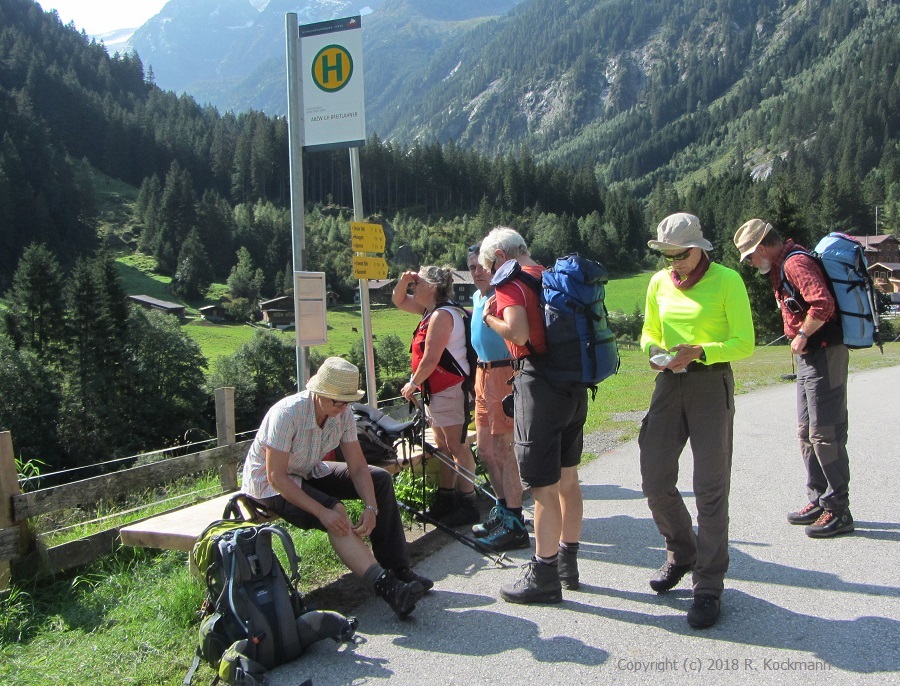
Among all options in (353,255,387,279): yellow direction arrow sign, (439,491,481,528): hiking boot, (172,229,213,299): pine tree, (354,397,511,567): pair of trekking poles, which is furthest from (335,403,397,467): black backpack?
(172,229,213,299): pine tree

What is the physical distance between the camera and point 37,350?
58.1m

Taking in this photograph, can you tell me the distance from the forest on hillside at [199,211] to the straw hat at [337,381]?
138ft

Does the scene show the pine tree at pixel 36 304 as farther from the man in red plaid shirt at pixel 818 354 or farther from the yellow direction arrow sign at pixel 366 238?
the man in red plaid shirt at pixel 818 354

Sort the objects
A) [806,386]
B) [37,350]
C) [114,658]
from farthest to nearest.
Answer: [37,350] < [806,386] < [114,658]

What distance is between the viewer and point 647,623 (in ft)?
12.4

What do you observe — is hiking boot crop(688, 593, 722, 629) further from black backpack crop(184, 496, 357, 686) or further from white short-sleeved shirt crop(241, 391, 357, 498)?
white short-sleeved shirt crop(241, 391, 357, 498)

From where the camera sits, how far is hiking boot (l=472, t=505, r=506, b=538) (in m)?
5.16

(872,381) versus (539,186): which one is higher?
(539,186)

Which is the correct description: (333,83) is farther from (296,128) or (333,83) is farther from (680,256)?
(680,256)

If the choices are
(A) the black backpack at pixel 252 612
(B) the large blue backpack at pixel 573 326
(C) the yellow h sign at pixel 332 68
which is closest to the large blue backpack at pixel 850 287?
(B) the large blue backpack at pixel 573 326

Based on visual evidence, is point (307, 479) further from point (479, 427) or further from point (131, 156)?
point (131, 156)

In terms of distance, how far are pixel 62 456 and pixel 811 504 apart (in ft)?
162

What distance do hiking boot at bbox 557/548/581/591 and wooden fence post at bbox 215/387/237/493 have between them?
4.29 metres

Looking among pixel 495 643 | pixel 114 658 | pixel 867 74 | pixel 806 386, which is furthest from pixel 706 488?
pixel 867 74
